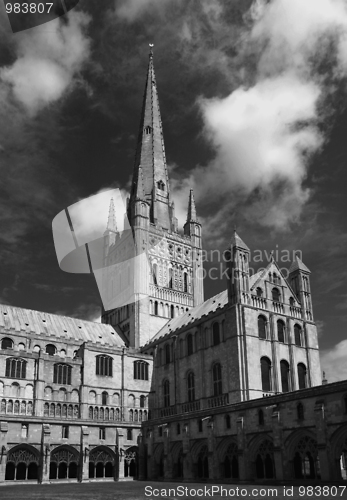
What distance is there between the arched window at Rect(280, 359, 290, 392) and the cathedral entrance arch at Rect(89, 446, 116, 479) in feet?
75.8

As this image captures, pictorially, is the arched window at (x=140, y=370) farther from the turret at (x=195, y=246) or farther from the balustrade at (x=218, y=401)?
the turret at (x=195, y=246)

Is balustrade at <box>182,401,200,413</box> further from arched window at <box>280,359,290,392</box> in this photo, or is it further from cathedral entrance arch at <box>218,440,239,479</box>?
cathedral entrance arch at <box>218,440,239,479</box>

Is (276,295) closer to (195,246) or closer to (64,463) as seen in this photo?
(64,463)

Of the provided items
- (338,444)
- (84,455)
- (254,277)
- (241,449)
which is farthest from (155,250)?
(338,444)

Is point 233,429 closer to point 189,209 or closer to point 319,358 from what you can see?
point 319,358

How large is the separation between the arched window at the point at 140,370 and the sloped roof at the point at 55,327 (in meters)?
5.53

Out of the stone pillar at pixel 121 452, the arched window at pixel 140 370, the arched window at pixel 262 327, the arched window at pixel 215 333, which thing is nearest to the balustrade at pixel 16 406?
the stone pillar at pixel 121 452

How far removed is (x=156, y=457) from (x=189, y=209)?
57.7m

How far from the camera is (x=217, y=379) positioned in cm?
6125

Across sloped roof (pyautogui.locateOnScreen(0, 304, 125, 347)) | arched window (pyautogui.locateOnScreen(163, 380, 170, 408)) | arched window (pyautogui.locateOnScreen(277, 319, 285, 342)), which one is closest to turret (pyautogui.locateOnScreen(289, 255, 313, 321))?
arched window (pyautogui.locateOnScreen(277, 319, 285, 342))

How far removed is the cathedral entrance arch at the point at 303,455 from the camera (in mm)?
40688

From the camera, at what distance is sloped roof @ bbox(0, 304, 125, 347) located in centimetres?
7456

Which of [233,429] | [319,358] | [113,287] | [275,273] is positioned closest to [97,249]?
[113,287]

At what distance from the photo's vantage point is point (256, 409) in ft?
152
